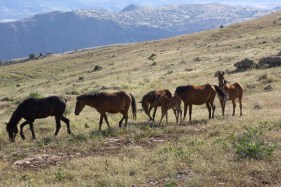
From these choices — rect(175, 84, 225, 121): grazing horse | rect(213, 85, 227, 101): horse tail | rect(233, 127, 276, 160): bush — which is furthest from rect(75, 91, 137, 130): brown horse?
rect(233, 127, 276, 160): bush

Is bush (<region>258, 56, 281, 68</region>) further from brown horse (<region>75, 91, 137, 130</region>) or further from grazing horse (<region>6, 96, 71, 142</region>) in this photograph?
grazing horse (<region>6, 96, 71, 142</region>)

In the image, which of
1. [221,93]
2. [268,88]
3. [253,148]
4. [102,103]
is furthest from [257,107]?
[253,148]

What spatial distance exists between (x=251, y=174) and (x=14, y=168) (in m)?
7.34

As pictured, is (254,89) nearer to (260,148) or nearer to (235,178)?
(260,148)

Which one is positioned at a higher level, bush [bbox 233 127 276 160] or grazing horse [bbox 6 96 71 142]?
grazing horse [bbox 6 96 71 142]

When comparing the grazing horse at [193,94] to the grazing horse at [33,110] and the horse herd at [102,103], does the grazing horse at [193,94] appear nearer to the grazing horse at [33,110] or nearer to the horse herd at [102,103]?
the horse herd at [102,103]

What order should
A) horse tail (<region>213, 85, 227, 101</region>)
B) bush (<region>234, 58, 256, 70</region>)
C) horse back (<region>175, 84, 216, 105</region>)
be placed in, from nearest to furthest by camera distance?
horse back (<region>175, 84, 216, 105</region>) → horse tail (<region>213, 85, 227, 101</region>) → bush (<region>234, 58, 256, 70</region>)

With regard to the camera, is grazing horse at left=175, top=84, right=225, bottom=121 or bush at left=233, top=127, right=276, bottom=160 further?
grazing horse at left=175, top=84, right=225, bottom=121

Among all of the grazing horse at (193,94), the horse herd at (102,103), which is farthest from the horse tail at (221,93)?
the grazing horse at (193,94)

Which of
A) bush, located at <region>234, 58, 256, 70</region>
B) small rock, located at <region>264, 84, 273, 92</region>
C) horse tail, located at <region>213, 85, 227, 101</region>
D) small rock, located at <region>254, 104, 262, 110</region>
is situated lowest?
small rock, located at <region>254, 104, 262, 110</region>

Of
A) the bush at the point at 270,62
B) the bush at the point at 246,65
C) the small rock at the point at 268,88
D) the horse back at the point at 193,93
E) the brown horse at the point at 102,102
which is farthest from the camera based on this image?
the bush at the point at 246,65

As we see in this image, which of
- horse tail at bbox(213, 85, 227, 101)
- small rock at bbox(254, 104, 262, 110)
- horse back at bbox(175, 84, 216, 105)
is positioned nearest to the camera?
horse back at bbox(175, 84, 216, 105)

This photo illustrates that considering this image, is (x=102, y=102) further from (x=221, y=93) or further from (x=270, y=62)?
(x=270, y=62)

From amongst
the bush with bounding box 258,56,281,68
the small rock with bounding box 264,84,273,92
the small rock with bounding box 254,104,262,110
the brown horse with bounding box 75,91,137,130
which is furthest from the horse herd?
the bush with bounding box 258,56,281,68
